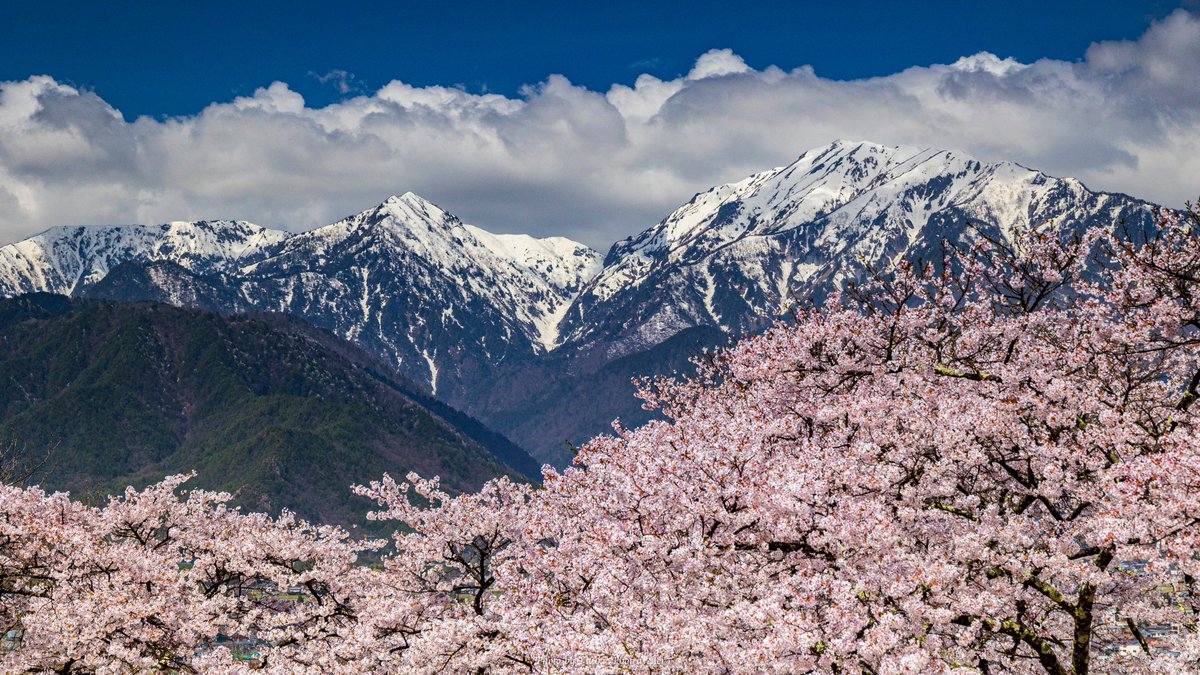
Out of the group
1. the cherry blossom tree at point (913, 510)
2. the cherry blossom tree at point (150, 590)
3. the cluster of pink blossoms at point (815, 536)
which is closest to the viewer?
the cherry blossom tree at point (913, 510)

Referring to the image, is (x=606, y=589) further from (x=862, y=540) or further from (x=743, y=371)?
(x=743, y=371)

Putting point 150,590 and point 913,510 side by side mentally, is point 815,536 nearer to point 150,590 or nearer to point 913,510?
point 913,510

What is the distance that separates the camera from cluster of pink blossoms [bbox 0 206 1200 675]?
67.9ft

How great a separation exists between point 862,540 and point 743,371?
1714cm

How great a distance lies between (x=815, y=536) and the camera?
2278cm

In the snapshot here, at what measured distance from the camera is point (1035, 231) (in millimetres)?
33312

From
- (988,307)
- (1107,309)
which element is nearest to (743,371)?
(988,307)

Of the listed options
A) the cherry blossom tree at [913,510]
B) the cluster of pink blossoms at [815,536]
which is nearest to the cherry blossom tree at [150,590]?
the cluster of pink blossoms at [815,536]

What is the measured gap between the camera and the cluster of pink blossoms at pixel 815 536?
67.9 feet

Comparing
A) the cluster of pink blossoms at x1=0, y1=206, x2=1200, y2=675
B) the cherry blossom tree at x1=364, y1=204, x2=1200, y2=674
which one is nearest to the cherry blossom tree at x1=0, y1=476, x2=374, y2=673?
the cluster of pink blossoms at x1=0, y1=206, x2=1200, y2=675

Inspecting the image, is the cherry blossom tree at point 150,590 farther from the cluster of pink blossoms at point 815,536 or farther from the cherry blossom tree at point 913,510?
the cherry blossom tree at point 913,510

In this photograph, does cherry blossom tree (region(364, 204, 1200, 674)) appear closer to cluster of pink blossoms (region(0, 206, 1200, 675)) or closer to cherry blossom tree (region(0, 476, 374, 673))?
cluster of pink blossoms (region(0, 206, 1200, 675))

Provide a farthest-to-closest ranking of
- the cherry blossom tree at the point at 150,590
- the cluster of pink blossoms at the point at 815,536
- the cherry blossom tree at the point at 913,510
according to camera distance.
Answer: the cherry blossom tree at the point at 150,590 < the cluster of pink blossoms at the point at 815,536 < the cherry blossom tree at the point at 913,510

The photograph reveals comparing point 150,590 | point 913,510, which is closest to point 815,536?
point 913,510
